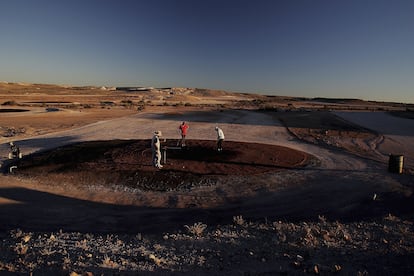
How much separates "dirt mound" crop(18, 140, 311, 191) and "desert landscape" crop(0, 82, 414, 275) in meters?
0.07

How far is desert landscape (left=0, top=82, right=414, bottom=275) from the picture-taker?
275 inches

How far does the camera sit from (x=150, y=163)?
54.3 ft

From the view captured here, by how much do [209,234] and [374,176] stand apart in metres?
9.85

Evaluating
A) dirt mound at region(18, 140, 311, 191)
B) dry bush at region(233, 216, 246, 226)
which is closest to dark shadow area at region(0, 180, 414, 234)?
dry bush at region(233, 216, 246, 226)

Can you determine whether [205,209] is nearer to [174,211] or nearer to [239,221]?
[174,211]

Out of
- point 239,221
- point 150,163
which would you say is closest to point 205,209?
point 239,221

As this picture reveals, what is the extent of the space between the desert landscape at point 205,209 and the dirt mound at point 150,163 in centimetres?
7

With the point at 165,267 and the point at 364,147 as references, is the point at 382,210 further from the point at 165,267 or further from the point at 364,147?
the point at 364,147

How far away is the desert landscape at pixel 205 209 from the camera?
22.9ft

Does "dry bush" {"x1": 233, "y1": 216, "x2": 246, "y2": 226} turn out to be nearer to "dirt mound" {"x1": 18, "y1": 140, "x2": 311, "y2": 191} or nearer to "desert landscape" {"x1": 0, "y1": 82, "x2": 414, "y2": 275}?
"desert landscape" {"x1": 0, "y1": 82, "x2": 414, "y2": 275}

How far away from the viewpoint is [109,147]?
20406 mm

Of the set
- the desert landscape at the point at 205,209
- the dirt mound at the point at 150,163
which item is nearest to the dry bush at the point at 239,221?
the desert landscape at the point at 205,209

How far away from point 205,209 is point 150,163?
5.89 metres

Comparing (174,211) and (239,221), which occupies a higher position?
(239,221)
